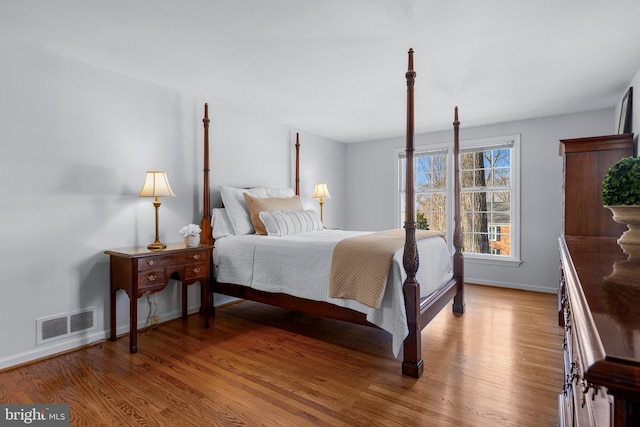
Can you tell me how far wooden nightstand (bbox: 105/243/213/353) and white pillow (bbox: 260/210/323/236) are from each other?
62 centimetres

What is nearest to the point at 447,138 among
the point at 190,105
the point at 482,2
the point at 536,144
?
the point at 536,144

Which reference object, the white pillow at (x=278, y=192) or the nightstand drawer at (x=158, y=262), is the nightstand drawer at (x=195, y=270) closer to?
the nightstand drawer at (x=158, y=262)

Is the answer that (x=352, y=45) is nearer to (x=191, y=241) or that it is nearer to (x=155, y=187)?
(x=155, y=187)

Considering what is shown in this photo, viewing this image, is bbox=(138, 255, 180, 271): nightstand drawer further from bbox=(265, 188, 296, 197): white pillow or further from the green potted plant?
the green potted plant

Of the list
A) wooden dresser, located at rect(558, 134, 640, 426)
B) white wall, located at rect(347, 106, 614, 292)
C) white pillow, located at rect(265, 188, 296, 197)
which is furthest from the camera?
white wall, located at rect(347, 106, 614, 292)

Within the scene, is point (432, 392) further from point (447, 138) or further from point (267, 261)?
point (447, 138)

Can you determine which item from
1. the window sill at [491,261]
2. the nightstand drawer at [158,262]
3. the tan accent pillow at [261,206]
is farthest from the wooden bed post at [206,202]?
the window sill at [491,261]

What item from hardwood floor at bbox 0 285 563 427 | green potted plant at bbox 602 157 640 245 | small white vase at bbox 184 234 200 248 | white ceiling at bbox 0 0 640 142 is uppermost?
white ceiling at bbox 0 0 640 142

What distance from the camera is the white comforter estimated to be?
88.5 inches

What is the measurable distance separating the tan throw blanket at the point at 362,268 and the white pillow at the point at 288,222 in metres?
1.04

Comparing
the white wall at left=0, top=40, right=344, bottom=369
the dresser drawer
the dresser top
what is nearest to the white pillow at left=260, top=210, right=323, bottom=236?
the dresser drawer

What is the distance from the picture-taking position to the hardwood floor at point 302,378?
69.4 inches

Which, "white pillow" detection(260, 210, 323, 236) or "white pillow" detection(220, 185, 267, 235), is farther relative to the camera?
"white pillow" detection(220, 185, 267, 235)

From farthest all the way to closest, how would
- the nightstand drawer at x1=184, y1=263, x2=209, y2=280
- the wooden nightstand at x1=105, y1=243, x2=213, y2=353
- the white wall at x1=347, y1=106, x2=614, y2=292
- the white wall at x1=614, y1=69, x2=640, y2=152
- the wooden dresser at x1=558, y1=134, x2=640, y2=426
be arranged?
1. the white wall at x1=347, y1=106, x2=614, y2=292
2. the nightstand drawer at x1=184, y1=263, x2=209, y2=280
3. the white wall at x1=614, y1=69, x2=640, y2=152
4. the wooden nightstand at x1=105, y1=243, x2=213, y2=353
5. the wooden dresser at x1=558, y1=134, x2=640, y2=426
